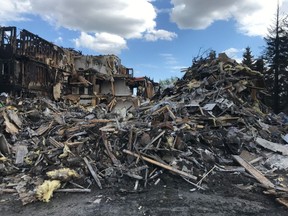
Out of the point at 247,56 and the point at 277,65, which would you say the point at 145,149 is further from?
the point at 247,56

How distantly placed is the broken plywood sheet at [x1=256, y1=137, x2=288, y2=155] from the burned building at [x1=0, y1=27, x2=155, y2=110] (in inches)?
567

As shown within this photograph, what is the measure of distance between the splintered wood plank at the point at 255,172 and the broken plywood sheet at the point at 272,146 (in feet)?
4.59

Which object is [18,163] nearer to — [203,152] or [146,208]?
[146,208]

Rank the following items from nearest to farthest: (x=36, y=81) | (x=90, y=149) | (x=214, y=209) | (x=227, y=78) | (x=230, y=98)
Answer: (x=214, y=209)
(x=90, y=149)
(x=230, y=98)
(x=227, y=78)
(x=36, y=81)

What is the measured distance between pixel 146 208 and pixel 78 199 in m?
1.42

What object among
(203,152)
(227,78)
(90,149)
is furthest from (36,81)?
(203,152)

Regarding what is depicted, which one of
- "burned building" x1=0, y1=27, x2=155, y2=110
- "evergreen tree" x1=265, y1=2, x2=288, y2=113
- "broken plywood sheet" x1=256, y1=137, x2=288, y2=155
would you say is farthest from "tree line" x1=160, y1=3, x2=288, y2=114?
"broken plywood sheet" x1=256, y1=137, x2=288, y2=155

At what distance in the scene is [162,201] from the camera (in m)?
6.24

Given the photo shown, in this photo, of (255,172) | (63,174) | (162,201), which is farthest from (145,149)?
(255,172)

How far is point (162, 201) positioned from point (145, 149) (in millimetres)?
1781

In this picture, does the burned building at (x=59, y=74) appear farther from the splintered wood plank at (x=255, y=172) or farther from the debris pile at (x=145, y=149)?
the splintered wood plank at (x=255, y=172)

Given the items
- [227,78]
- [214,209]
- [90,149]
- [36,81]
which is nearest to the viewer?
[214,209]

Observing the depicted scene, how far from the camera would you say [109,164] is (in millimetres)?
7625

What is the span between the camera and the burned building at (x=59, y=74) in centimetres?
1900
